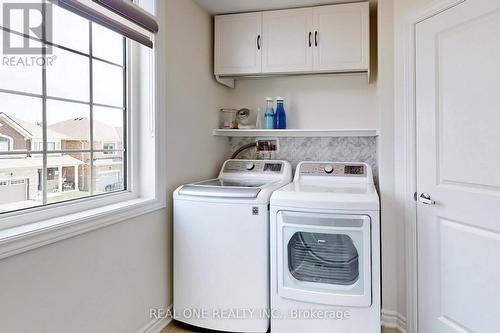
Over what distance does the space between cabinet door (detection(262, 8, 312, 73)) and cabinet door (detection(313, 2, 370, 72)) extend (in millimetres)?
69

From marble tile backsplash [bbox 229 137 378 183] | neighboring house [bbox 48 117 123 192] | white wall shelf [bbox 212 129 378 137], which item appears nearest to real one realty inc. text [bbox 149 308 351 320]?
neighboring house [bbox 48 117 123 192]

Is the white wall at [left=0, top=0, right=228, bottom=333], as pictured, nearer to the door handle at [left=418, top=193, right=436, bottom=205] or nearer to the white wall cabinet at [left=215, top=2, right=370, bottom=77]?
the white wall cabinet at [left=215, top=2, right=370, bottom=77]

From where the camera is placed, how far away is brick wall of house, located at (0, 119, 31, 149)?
4.20 feet

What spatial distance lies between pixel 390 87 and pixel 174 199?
62.8 inches

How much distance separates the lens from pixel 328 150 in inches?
110

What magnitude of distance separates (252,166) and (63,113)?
1547 mm

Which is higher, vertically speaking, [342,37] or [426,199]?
[342,37]

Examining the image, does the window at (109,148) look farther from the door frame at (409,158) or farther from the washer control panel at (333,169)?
the door frame at (409,158)

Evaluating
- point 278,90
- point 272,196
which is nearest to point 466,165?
point 272,196

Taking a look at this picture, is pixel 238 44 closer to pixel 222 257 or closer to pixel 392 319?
pixel 222 257

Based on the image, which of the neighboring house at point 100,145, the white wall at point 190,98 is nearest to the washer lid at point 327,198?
the white wall at point 190,98

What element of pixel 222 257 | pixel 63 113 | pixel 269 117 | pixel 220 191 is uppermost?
pixel 269 117

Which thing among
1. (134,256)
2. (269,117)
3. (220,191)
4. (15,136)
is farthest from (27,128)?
(269,117)

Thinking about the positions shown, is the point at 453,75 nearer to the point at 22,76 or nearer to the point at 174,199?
the point at 174,199
